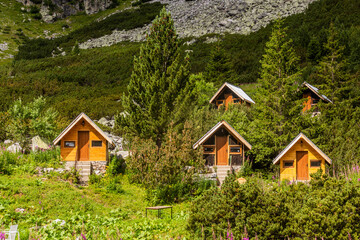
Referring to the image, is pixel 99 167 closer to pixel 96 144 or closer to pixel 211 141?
pixel 96 144

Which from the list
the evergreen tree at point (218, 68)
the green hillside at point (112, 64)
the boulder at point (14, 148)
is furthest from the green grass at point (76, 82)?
the evergreen tree at point (218, 68)

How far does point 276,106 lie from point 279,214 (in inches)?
640

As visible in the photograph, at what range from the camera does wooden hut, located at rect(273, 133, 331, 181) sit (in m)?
→ 19.2

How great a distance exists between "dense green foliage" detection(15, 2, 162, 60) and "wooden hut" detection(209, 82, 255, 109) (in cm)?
5018

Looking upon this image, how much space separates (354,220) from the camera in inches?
293

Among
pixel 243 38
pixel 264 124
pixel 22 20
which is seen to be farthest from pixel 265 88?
pixel 22 20

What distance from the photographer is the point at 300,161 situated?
1947 centimetres

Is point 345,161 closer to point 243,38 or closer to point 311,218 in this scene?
point 311,218

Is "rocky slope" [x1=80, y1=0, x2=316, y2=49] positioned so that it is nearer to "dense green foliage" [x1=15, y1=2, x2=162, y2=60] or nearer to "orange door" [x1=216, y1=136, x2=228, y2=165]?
"dense green foliage" [x1=15, y1=2, x2=162, y2=60]

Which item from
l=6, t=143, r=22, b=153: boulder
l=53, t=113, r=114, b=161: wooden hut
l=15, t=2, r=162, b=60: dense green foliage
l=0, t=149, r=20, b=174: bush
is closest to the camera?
l=0, t=149, r=20, b=174: bush

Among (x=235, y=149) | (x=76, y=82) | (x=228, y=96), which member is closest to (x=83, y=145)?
(x=235, y=149)

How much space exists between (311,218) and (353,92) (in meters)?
28.6

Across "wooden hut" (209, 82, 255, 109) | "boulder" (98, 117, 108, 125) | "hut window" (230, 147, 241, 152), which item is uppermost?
"wooden hut" (209, 82, 255, 109)

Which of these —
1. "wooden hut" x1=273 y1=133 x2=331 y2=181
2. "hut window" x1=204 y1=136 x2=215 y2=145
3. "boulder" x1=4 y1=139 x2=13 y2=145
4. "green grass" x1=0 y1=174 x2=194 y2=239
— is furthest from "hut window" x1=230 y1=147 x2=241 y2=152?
"boulder" x1=4 y1=139 x2=13 y2=145
